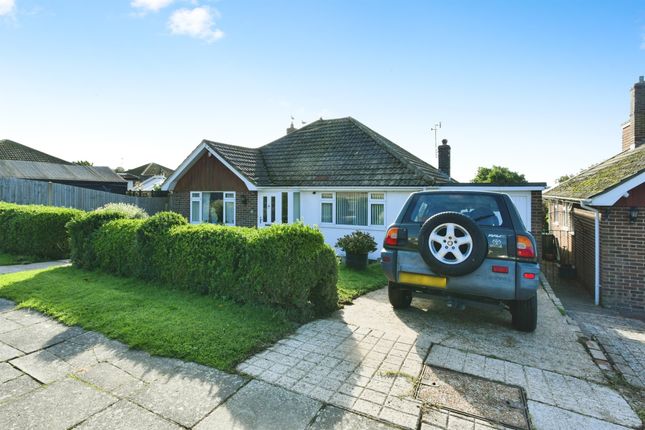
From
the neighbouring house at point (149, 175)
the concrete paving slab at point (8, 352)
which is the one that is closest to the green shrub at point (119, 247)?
the concrete paving slab at point (8, 352)

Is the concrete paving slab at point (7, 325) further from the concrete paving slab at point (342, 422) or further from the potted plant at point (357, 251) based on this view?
the potted plant at point (357, 251)

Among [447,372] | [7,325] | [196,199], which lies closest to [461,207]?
[447,372]

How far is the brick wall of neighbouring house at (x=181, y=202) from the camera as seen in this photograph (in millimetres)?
16172

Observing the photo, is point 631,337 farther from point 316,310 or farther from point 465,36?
point 465,36

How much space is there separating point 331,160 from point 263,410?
12441 mm

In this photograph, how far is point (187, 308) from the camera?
213 inches

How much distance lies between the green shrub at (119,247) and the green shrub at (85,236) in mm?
218

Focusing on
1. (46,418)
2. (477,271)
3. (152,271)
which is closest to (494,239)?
(477,271)

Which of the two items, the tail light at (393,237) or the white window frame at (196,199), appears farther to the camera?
the white window frame at (196,199)

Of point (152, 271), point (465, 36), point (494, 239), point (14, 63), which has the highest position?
A: point (465, 36)

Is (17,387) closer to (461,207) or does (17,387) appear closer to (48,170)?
(461,207)

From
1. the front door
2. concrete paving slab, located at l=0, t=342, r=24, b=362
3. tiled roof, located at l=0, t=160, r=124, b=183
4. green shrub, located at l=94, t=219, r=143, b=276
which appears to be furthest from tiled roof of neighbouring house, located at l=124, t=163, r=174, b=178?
concrete paving slab, located at l=0, t=342, r=24, b=362

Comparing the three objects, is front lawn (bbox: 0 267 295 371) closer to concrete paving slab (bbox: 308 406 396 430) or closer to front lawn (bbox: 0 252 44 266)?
concrete paving slab (bbox: 308 406 396 430)

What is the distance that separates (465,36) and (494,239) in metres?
7.11
